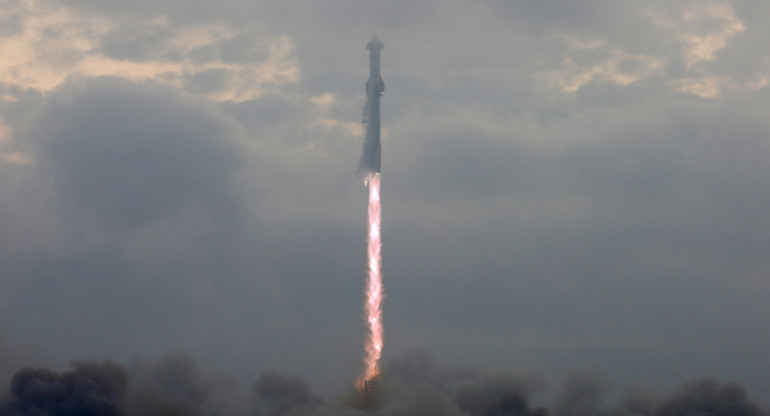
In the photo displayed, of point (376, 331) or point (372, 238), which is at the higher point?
point (372, 238)

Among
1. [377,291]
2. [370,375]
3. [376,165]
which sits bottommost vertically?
[370,375]

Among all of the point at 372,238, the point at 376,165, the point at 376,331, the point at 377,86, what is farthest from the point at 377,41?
the point at 376,331

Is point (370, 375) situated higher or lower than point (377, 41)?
lower

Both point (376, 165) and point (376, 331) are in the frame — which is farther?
point (376, 331)

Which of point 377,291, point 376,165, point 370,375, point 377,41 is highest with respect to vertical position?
point 377,41

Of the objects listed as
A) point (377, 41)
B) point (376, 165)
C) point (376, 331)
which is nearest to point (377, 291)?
point (376, 331)

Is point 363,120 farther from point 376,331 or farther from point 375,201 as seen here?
point 376,331

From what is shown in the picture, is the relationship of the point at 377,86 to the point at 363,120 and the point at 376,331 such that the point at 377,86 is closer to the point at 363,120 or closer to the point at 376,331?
the point at 363,120
